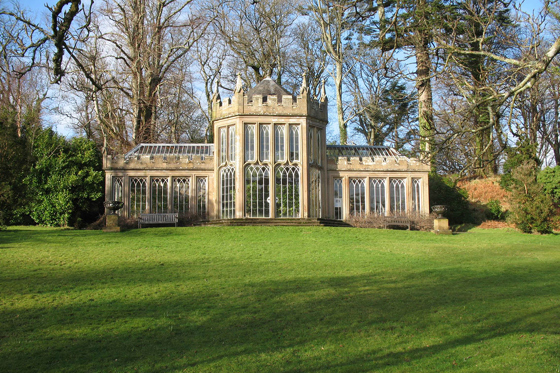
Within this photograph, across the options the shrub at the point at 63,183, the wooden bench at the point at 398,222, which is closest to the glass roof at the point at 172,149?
the shrub at the point at 63,183

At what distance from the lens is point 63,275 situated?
12312mm

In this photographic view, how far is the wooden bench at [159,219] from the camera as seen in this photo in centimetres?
2503

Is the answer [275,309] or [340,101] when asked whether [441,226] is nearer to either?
[275,309]

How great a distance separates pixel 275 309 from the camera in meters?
9.70

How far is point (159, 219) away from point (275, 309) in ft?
54.0

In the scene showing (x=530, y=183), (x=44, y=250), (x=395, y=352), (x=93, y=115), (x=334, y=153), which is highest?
(x=93, y=115)

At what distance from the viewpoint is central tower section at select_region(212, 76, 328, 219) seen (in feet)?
82.8

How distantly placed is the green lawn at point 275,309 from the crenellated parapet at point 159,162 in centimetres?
1058

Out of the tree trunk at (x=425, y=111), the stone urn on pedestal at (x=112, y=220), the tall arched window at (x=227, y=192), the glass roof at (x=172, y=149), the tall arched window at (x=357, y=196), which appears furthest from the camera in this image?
the glass roof at (x=172, y=149)

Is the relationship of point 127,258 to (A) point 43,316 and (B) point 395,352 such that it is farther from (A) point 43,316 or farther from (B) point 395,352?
(B) point 395,352

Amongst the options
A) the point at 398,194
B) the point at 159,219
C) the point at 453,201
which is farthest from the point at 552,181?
the point at 159,219

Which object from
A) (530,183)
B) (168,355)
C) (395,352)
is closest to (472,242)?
(530,183)

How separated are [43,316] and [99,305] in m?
0.98

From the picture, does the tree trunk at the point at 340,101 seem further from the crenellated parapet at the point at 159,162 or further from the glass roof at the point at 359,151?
the crenellated parapet at the point at 159,162
